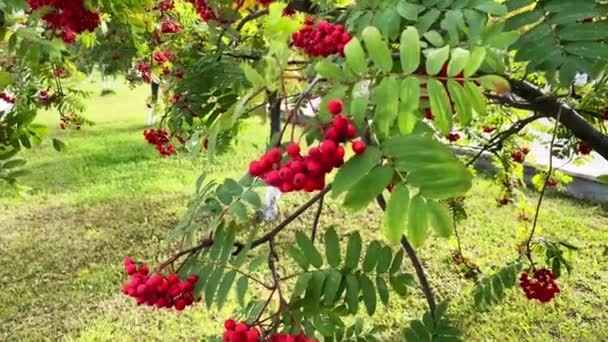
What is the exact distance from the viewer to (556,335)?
3.43m

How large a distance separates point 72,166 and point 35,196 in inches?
50.6

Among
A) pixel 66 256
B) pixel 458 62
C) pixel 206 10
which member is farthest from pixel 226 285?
pixel 66 256

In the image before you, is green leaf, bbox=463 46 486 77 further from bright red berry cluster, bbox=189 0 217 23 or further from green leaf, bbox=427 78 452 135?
bright red berry cluster, bbox=189 0 217 23

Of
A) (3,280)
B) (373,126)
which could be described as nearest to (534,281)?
(373,126)

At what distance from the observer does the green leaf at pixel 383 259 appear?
130 centimetres

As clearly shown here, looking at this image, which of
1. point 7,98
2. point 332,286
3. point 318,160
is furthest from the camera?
point 7,98

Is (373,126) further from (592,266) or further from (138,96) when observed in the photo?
(138,96)

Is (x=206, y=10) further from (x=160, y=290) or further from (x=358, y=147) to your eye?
(x=358, y=147)

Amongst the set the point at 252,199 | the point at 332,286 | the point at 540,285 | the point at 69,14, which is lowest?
the point at 540,285

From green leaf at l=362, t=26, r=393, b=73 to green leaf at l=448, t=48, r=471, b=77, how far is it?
0.09m

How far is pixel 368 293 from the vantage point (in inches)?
47.4

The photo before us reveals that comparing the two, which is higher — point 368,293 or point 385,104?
point 385,104

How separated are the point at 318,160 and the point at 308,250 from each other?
50cm

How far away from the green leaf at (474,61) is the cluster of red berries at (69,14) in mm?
1445
